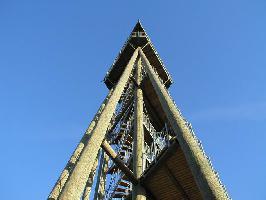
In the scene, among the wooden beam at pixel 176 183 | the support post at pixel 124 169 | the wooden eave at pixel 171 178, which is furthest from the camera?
the support post at pixel 124 169

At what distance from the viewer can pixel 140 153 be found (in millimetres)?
10617

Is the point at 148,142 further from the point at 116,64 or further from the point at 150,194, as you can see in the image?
the point at 116,64

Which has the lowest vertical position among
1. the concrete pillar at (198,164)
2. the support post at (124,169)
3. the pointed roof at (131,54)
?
the concrete pillar at (198,164)

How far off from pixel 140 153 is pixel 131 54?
27.4 ft

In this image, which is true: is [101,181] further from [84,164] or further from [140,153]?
[84,164]

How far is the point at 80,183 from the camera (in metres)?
5.79

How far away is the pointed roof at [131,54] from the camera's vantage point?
57.4ft

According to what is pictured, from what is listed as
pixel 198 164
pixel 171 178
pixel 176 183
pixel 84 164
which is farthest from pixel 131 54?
pixel 198 164

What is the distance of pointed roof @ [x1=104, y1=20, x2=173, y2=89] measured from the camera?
17500 mm

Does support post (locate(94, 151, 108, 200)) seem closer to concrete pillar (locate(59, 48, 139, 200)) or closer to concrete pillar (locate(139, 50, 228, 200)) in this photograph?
concrete pillar (locate(59, 48, 139, 200))

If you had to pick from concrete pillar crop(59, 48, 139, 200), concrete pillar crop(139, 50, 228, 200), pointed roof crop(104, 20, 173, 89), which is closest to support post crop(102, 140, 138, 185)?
concrete pillar crop(59, 48, 139, 200)

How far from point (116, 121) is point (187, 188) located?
6.84 meters

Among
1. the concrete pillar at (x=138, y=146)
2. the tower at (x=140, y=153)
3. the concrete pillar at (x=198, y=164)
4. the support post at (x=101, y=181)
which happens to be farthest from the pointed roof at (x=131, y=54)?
the concrete pillar at (x=198, y=164)

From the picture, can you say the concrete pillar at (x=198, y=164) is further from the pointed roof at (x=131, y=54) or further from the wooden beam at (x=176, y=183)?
the pointed roof at (x=131, y=54)
